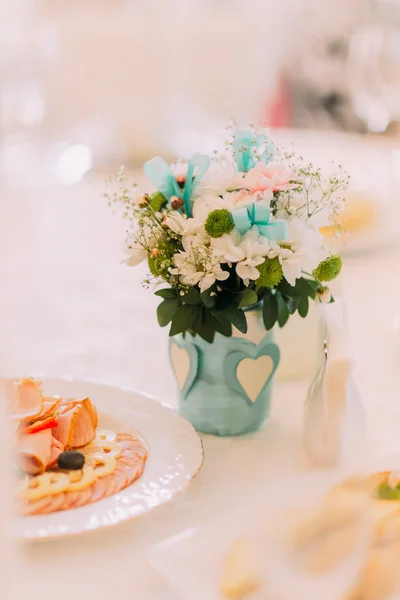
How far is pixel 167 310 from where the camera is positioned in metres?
0.91

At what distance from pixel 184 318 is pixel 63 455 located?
21 centimetres

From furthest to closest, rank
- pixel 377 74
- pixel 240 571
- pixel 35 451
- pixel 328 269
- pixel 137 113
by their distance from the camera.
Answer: pixel 137 113 → pixel 377 74 → pixel 328 269 → pixel 35 451 → pixel 240 571

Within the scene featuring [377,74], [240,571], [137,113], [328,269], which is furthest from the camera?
[137,113]

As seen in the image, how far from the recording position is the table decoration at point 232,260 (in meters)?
0.85

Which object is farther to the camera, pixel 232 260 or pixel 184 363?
pixel 184 363

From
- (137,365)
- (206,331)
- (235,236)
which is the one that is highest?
(235,236)

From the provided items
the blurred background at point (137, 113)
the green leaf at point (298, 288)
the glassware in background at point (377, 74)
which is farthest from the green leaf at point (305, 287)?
the glassware in background at point (377, 74)

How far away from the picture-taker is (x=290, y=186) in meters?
0.87

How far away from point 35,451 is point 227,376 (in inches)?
10.1

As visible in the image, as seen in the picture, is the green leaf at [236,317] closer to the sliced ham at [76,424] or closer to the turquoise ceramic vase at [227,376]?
the turquoise ceramic vase at [227,376]

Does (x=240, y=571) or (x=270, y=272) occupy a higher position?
(x=270, y=272)

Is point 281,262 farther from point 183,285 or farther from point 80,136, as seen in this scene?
point 80,136

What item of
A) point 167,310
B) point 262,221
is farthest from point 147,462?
point 262,221

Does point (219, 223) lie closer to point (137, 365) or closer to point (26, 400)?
point (26, 400)
